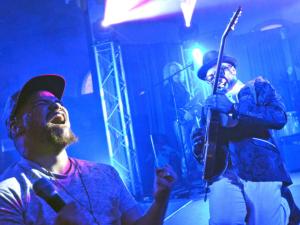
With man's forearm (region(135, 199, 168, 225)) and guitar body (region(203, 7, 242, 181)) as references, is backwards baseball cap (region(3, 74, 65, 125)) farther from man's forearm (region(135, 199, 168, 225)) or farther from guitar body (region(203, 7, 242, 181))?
guitar body (region(203, 7, 242, 181))

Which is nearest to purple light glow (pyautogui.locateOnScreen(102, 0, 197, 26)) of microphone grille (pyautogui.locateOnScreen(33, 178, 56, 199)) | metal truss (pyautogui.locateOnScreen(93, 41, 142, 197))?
metal truss (pyautogui.locateOnScreen(93, 41, 142, 197))

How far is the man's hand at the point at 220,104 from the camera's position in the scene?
293cm

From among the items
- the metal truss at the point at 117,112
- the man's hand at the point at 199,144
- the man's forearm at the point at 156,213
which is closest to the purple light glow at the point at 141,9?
the metal truss at the point at 117,112

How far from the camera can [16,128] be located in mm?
1930

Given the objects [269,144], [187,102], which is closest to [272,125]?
[269,144]

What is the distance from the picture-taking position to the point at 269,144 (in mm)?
2990

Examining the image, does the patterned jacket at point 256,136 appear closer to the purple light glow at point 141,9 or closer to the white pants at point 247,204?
the white pants at point 247,204

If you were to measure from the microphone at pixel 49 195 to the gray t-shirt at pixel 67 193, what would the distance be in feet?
0.90

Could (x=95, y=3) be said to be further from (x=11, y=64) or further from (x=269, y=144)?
(x=269, y=144)

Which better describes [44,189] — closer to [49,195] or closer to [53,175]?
[49,195]

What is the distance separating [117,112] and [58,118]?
6657 millimetres

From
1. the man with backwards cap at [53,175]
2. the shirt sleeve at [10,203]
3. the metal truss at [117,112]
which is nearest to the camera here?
the shirt sleeve at [10,203]

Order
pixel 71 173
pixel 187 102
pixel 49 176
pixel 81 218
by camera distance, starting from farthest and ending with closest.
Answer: pixel 187 102 → pixel 71 173 → pixel 49 176 → pixel 81 218

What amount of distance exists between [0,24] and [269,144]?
32.5 ft
